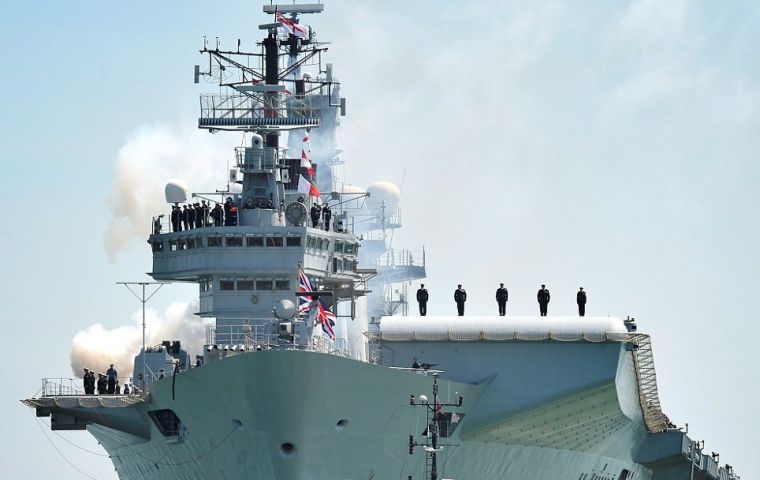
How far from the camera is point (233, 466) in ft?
159

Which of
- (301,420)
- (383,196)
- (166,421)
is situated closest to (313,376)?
(301,420)

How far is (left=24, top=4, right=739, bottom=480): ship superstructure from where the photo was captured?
47416 mm

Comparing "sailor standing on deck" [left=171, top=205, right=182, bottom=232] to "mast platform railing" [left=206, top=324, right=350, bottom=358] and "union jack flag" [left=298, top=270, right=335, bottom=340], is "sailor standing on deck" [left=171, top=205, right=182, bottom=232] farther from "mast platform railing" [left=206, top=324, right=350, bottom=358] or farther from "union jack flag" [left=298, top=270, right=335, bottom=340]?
"union jack flag" [left=298, top=270, right=335, bottom=340]

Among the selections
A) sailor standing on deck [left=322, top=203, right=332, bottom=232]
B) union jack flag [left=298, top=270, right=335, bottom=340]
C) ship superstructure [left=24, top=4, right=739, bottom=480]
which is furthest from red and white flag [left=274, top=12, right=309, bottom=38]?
union jack flag [left=298, top=270, right=335, bottom=340]

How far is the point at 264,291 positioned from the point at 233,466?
349 inches

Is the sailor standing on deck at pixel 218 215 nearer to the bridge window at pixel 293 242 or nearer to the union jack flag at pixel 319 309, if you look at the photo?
the bridge window at pixel 293 242

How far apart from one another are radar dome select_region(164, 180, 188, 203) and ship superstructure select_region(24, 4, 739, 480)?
0.08 m

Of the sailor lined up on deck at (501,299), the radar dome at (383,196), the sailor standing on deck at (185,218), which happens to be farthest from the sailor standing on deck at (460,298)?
the radar dome at (383,196)

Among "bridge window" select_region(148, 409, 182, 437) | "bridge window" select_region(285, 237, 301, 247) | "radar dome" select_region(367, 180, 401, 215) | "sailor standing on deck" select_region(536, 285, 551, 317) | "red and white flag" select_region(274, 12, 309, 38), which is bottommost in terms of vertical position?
"bridge window" select_region(148, 409, 182, 437)

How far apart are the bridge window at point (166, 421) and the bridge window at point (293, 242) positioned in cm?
726

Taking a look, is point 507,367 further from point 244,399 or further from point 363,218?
point 363,218

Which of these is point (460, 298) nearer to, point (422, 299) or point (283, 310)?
point (422, 299)

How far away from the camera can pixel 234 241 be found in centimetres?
5603

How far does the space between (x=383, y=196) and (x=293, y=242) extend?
79.4ft
